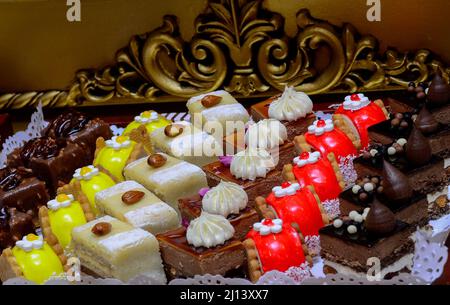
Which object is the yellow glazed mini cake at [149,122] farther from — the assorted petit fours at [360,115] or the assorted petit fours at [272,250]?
the assorted petit fours at [272,250]

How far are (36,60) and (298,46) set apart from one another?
1482 millimetres

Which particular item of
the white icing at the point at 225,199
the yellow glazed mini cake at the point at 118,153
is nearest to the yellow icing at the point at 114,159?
the yellow glazed mini cake at the point at 118,153

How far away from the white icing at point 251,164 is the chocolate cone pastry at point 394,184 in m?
0.61

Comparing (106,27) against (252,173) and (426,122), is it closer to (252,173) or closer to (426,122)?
(252,173)

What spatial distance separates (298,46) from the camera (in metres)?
5.86

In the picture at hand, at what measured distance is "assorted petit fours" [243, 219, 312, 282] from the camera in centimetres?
424

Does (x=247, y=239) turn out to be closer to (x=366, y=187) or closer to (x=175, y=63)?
(x=366, y=187)

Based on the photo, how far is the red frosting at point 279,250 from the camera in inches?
167

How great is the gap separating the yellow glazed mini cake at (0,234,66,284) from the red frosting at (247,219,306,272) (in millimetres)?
829

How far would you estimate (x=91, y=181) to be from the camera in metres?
Result: 5.02

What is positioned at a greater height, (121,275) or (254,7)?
(254,7)

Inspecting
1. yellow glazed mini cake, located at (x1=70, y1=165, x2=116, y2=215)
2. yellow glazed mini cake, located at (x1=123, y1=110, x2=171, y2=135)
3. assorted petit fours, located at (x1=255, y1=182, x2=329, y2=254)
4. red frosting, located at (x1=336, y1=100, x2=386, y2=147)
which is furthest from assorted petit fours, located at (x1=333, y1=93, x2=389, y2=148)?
yellow glazed mini cake, located at (x1=70, y1=165, x2=116, y2=215)
